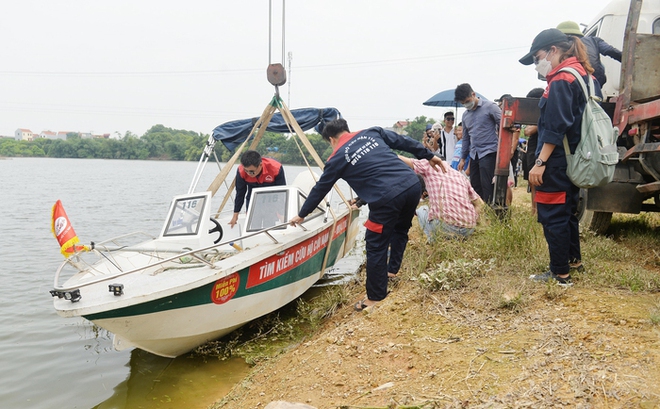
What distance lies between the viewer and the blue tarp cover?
Answer: 7.73 m

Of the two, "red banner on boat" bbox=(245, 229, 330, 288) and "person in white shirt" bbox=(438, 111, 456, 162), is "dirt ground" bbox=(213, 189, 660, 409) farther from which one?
"person in white shirt" bbox=(438, 111, 456, 162)

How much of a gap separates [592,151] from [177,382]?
12.8 ft

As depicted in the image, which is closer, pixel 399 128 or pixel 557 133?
pixel 557 133

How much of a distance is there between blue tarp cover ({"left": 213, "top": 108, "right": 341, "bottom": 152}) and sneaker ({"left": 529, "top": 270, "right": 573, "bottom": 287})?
4.68 m

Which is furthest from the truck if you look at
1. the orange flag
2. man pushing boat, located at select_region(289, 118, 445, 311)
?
the orange flag

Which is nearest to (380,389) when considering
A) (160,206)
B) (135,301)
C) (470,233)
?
(135,301)

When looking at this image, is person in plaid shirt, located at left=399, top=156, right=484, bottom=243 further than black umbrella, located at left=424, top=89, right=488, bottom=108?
No

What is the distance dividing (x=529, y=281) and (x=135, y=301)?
3.09 m

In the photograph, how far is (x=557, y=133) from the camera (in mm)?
3559

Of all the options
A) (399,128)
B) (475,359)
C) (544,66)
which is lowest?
(475,359)

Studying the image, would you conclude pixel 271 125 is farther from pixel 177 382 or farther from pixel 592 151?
pixel 592 151

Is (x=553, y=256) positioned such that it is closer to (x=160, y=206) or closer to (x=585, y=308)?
(x=585, y=308)

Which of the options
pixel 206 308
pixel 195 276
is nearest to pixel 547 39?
pixel 195 276

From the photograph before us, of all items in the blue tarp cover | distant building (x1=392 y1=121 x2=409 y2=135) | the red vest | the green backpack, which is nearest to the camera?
the green backpack
